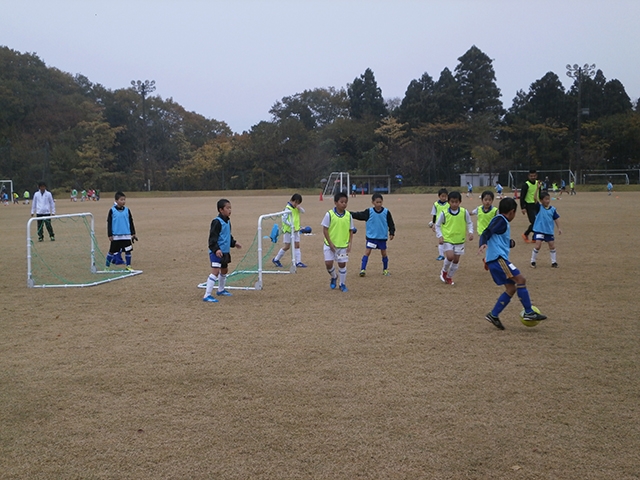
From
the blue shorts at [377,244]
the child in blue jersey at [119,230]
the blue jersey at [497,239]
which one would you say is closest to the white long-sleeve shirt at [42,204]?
the child in blue jersey at [119,230]

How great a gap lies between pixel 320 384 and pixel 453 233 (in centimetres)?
545

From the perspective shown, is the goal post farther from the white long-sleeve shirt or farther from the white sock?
the white sock

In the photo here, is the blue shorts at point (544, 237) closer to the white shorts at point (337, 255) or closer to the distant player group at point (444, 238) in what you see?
the distant player group at point (444, 238)

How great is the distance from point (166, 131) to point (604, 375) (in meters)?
76.4

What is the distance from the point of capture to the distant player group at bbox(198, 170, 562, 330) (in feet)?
22.7

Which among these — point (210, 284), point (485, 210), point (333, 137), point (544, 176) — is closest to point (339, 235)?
point (210, 284)

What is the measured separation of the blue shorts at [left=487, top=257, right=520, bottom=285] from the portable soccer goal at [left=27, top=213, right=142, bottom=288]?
Answer: 23.0 feet

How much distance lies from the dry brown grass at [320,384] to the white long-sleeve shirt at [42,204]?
7.95 m

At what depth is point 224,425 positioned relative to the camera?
14.3ft

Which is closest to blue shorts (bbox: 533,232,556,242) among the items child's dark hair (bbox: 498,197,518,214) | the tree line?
child's dark hair (bbox: 498,197,518,214)

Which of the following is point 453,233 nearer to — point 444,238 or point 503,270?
point 444,238

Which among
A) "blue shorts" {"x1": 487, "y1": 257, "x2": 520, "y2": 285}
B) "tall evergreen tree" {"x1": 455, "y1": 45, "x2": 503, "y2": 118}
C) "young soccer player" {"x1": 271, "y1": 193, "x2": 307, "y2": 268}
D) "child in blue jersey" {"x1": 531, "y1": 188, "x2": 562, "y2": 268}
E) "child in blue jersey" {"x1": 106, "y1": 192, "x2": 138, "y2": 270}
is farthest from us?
"tall evergreen tree" {"x1": 455, "y1": 45, "x2": 503, "y2": 118}

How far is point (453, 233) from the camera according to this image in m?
9.95

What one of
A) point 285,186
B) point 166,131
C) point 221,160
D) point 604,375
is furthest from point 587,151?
point 604,375
